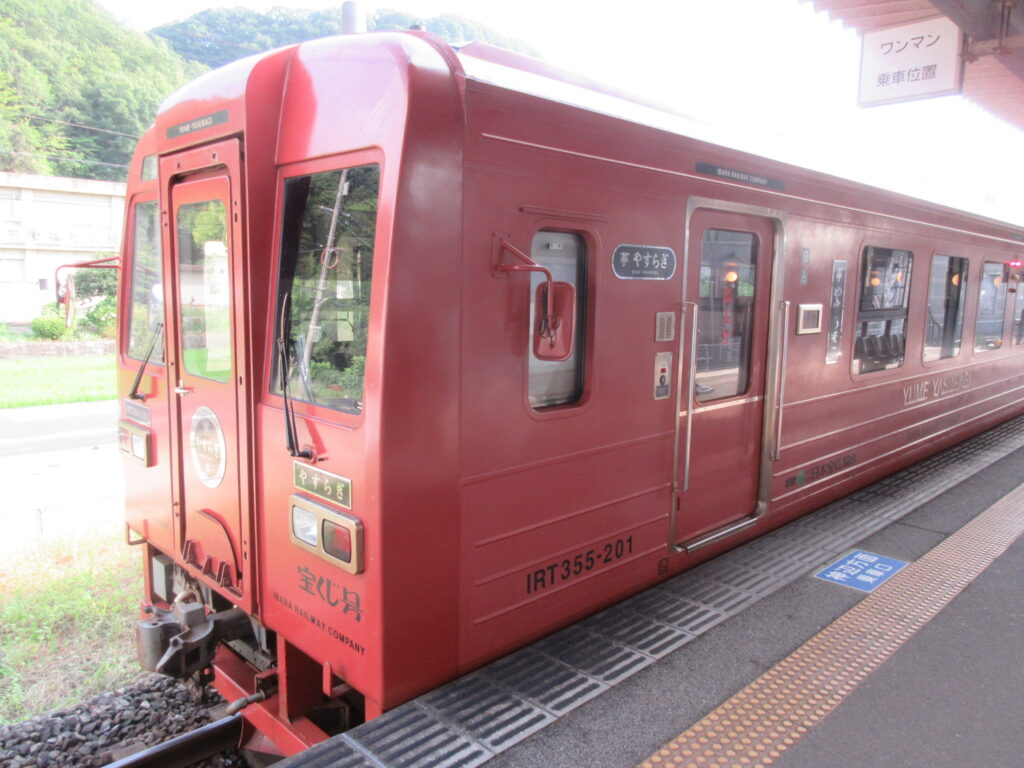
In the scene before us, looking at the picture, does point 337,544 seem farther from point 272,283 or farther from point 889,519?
point 889,519

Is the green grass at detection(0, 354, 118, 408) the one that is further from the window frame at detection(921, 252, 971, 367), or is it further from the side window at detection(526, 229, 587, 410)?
the window frame at detection(921, 252, 971, 367)

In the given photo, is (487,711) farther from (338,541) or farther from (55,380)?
(55,380)

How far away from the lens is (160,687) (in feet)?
12.2

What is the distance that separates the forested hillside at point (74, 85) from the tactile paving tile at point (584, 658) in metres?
28.7

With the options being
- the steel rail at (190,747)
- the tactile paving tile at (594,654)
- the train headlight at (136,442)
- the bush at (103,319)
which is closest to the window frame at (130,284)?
the train headlight at (136,442)

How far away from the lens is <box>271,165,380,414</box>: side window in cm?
239

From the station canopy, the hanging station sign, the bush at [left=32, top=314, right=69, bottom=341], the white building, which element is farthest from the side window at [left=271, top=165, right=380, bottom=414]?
the white building

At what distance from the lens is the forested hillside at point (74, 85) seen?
27.7 m

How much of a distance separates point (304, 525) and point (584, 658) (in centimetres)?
128

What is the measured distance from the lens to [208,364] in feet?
9.66

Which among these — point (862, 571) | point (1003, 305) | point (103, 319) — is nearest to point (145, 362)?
point (862, 571)

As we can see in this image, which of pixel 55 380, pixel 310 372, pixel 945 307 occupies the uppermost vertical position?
pixel 945 307

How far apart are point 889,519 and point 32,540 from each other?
253 inches

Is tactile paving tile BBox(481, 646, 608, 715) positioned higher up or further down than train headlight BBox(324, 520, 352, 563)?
further down
